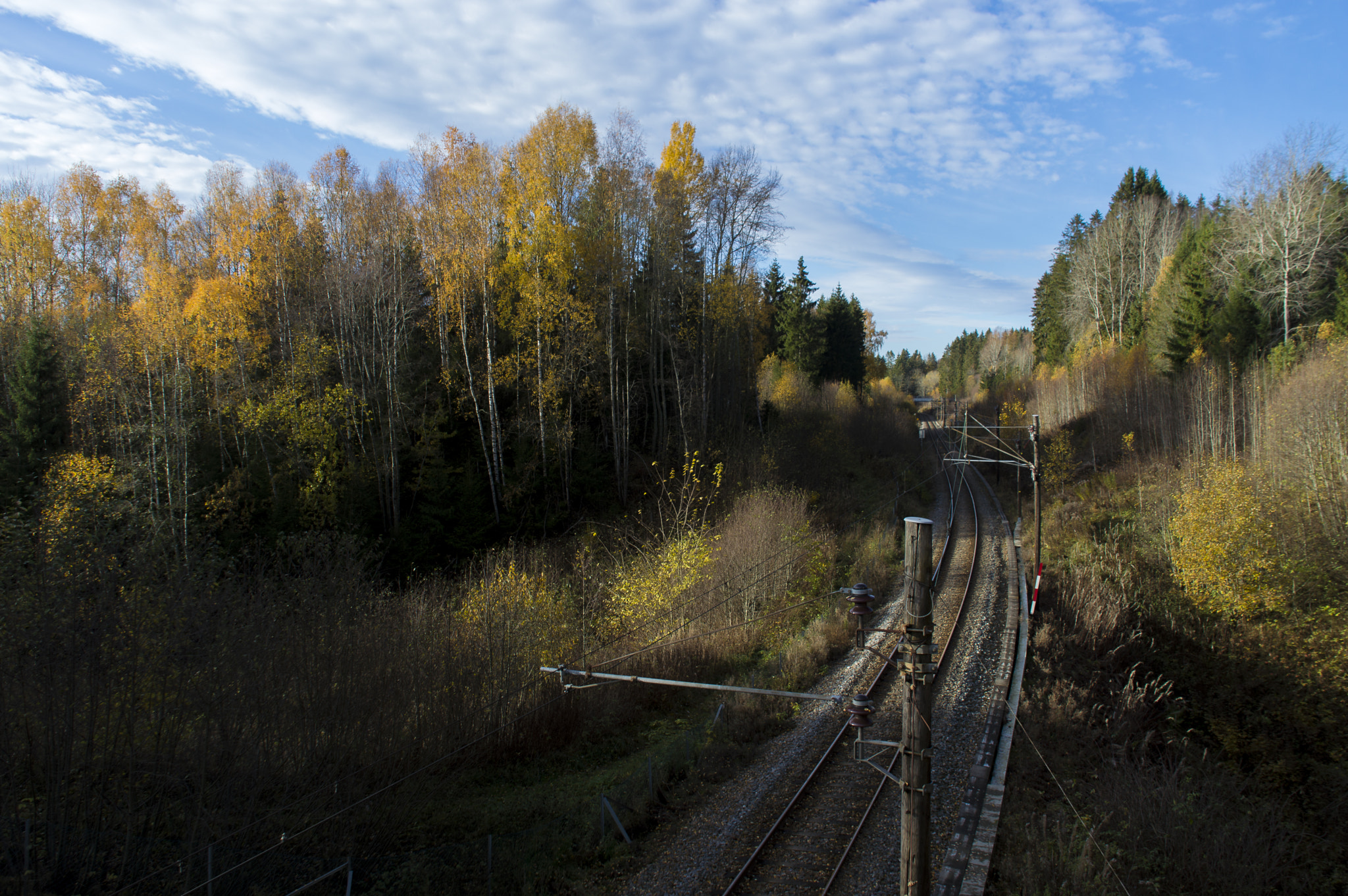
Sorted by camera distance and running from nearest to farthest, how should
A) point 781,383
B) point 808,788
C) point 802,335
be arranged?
1. point 808,788
2. point 781,383
3. point 802,335

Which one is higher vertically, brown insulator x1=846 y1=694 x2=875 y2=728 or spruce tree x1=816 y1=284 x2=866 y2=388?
spruce tree x1=816 y1=284 x2=866 y2=388

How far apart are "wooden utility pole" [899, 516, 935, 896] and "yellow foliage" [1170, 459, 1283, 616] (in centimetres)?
1879

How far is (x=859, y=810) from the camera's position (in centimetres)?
1039

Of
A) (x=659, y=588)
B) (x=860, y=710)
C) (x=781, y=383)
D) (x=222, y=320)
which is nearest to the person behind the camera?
(x=860, y=710)

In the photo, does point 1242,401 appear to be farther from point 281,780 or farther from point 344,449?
point 344,449

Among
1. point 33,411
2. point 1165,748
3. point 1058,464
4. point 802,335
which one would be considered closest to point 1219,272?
point 1058,464

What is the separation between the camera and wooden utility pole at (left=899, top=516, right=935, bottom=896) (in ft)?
21.0

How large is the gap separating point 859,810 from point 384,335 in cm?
2337

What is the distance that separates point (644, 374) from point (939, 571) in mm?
16795

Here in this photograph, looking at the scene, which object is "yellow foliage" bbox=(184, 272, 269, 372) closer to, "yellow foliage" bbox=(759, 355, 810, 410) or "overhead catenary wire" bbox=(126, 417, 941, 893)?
"overhead catenary wire" bbox=(126, 417, 941, 893)

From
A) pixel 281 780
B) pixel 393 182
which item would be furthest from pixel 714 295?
pixel 281 780

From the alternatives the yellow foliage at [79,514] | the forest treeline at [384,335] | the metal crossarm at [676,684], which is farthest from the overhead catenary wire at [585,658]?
the forest treeline at [384,335]

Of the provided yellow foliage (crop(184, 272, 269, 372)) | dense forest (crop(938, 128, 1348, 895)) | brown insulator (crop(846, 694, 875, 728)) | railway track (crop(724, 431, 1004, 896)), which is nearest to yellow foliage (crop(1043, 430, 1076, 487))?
dense forest (crop(938, 128, 1348, 895))

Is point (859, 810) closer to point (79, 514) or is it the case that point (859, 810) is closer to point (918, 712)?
point (918, 712)
